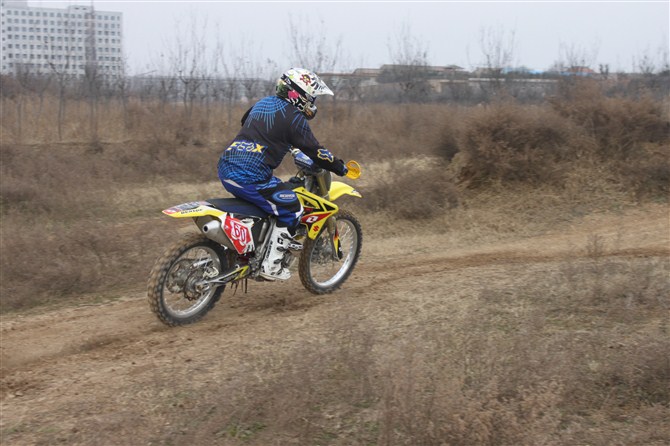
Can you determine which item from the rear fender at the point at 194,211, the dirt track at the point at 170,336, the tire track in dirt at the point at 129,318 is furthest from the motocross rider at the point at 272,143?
the dirt track at the point at 170,336

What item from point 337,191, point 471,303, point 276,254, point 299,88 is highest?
point 299,88

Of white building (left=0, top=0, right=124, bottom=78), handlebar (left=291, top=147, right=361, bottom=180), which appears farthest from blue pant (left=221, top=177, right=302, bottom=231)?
white building (left=0, top=0, right=124, bottom=78)

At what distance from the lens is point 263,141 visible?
6277 millimetres

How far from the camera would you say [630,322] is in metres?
6.00

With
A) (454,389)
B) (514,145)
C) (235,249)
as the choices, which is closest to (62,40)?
(514,145)

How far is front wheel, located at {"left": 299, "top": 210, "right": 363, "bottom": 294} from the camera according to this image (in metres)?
7.12

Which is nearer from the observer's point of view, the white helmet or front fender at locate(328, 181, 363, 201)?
the white helmet

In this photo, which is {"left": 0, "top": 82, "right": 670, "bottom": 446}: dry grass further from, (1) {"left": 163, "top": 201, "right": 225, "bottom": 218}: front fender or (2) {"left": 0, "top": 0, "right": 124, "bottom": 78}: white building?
(2) {"left": 0, "top": 0, "right": 124, "bottom": 78}: white building

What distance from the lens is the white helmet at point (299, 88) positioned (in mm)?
6359

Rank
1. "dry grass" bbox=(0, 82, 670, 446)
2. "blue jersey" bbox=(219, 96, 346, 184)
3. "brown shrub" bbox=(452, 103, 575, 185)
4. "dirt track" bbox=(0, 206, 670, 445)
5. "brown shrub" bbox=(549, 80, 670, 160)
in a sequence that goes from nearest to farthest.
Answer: "dry grass" bbox=(0, 82, 670, 446) → "dirt track" bbox=(0, 206, 670, 445) → "blue jersey" bbox=(219, 96, 346, 184) → "brown shrub" bbox=(452, 103, 575, 185) → "brown shrub" bbox=(549, 80, 670, 160)

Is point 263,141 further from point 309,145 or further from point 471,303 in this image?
point 471,303

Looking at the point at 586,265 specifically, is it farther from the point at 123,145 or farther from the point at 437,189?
the point at 123,145

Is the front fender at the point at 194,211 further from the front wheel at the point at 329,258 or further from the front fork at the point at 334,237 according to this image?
the front fork at the point at 334,237

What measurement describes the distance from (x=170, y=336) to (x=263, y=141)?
196 centimetres
